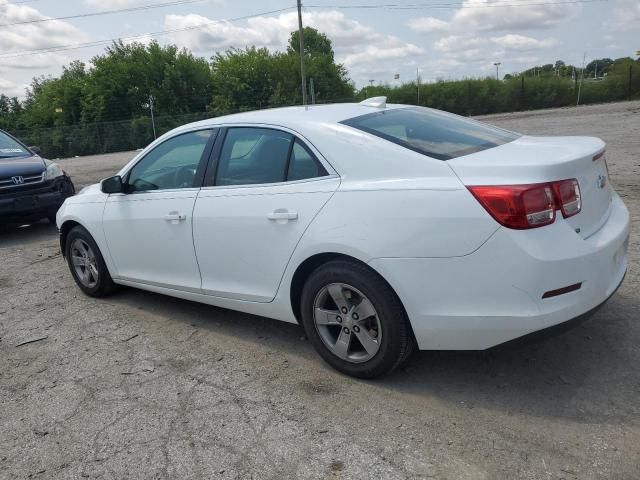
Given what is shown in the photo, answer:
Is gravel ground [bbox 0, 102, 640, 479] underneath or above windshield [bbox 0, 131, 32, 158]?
underneath

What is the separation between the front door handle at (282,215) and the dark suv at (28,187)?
595cm

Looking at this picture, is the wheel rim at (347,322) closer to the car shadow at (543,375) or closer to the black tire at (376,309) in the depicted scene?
the black tire at (376,309)

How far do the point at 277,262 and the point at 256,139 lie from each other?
87cm

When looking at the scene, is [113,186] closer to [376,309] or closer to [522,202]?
[376,309]

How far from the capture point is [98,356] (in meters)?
3.89

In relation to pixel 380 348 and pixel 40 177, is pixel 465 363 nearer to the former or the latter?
pixel 380 348

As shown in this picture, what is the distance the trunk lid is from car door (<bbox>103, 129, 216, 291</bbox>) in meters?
1.96

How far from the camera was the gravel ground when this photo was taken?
2.54m

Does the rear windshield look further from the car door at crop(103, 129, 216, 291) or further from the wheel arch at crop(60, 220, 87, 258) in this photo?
the wheel arch at crop(60, 220, 87, 258)

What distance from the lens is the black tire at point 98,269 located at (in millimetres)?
4867

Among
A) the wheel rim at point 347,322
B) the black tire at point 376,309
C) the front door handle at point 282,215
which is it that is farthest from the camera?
the front door handle at point 282,215

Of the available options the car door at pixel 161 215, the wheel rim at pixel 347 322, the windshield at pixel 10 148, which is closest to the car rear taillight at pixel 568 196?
the wheel rim at pixel 347 322

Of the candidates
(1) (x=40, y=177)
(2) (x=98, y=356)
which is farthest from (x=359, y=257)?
(1) (x=40, y=177)

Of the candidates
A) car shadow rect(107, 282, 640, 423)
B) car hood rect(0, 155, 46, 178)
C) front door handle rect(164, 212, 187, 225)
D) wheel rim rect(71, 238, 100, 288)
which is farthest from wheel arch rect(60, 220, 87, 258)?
car hood rect(0, 155, 46, 178)
